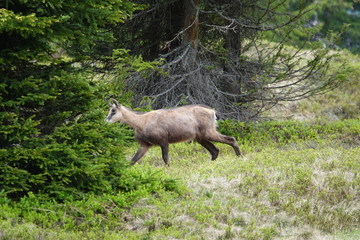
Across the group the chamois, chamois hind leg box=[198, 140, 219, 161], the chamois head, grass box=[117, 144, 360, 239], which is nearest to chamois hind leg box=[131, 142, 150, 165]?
the chamois

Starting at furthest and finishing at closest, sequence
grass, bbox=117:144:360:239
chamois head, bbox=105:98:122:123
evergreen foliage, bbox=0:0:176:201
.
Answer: chamois head, bbox=105:98:122:123
grass, bbox=117:144:360:239
evergreen foliage, bbox=0:0:176:201

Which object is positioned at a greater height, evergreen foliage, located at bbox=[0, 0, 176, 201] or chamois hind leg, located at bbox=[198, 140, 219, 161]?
evergreen foliage, located at bbox=[0, 0, 176, 201]

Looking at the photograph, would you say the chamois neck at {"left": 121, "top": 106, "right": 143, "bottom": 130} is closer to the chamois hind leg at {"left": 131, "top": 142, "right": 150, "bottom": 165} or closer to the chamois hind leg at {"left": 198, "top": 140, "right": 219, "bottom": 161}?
the chamois hind leg at {"left": 131, "top": 142, "right": 150, "bottom": 165}

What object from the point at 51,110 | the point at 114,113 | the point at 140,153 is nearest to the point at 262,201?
the point at 140,153

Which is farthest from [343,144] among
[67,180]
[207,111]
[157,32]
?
[67,180]

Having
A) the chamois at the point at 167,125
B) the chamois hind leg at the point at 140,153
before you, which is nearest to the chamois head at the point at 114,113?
the chamois at the point at 167,125

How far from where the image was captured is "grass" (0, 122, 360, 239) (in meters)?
7.60

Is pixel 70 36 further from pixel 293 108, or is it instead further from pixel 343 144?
pixel 293 108

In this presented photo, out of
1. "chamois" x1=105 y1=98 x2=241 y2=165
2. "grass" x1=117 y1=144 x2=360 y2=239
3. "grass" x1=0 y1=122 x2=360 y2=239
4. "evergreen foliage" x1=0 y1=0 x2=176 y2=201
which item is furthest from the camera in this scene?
"chamois" x1=105 y1=98 x2=241 y2=165

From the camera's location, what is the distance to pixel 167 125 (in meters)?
11.6

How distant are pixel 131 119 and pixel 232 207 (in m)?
3.46

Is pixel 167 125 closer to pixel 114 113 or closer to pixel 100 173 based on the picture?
pixel 114 113

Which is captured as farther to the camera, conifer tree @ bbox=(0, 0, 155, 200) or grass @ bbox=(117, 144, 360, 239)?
grass @ bbox=(117, 144, 360, 239)

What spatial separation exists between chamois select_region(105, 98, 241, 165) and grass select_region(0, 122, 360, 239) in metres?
0.56
